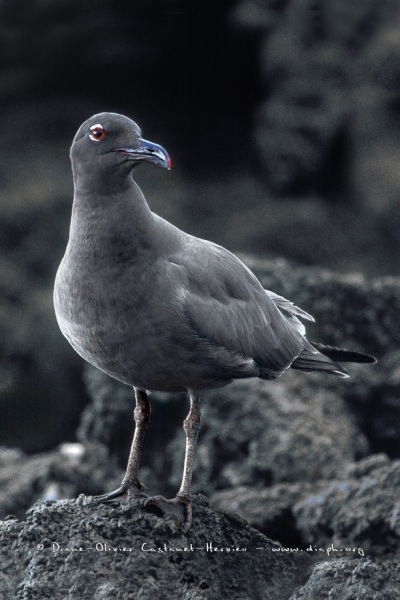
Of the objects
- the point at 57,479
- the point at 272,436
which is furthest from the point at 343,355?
the point at 57,479

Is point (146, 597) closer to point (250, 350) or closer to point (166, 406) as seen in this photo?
point (250, 350)

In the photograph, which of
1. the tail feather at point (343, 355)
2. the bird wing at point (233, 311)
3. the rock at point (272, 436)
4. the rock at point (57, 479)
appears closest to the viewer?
the bird wing at point (233, 311)

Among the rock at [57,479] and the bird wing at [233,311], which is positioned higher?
the bird wing at [233,311]

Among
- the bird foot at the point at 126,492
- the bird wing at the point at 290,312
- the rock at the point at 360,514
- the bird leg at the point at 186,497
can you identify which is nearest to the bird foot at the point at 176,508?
the bird leg at the point at 186,497

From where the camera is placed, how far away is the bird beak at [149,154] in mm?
5715

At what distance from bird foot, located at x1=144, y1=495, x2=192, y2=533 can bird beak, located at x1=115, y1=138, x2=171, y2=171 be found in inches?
77.5

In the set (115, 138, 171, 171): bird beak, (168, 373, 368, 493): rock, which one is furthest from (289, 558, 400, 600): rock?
(168, 373, 368, 493): rock

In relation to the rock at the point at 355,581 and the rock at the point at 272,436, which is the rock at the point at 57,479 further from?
the rock at the point at 355,581

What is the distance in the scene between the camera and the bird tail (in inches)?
290

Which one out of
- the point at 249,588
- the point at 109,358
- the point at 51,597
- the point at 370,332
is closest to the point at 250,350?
the point at 109,358

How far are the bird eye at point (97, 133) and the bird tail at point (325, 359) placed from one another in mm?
2311

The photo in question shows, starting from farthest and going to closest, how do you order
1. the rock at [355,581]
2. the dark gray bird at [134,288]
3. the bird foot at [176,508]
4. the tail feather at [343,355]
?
the tail feather at [343,355]
the bird foot at [176,508]
the dark gray bird at [134,288]
the rock at [355,581]

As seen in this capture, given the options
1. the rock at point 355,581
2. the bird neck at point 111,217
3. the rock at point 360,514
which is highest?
the bird neck at point 111,217

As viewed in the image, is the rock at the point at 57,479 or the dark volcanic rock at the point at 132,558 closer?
the dark volcanic rock at the point at 132,558
